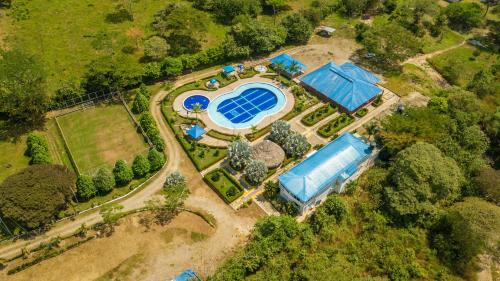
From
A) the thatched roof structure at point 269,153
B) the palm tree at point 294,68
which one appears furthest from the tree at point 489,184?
the palm tree at point 294,68

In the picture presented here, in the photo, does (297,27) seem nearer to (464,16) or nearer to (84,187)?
(464,16)

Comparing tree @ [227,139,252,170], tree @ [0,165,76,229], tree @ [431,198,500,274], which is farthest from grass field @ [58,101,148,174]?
tree @ [431,198,500,274]

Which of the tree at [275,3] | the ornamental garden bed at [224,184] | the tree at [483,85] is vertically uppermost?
the tree at [275,3]

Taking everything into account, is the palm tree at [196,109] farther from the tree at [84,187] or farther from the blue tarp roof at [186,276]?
the blue tarp roof at [186,276]

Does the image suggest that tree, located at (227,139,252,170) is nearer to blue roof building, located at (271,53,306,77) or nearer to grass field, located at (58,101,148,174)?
grass field, located at (58,101,148,174)

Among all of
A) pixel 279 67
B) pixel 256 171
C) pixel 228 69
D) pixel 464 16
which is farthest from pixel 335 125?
pixel 464 16

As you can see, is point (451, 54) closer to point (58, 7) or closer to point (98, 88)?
point (98, 88)
